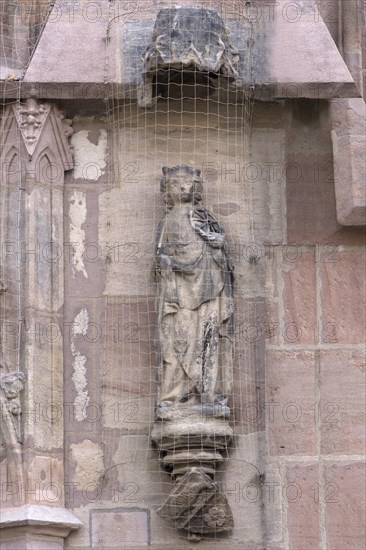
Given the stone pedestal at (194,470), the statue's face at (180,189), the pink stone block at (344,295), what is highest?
the statue's face at (180,189)

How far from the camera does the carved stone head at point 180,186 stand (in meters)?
10.6

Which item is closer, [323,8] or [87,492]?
[87,492]

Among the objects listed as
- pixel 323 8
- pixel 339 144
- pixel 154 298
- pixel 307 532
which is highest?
pixel 323 8

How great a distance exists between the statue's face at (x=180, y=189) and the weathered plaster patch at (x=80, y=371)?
63cm

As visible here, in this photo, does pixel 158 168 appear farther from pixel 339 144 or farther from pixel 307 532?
pixel 307 532

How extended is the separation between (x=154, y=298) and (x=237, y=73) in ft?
3.42

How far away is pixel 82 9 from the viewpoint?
1088cm

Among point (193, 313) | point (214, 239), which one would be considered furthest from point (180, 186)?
point (193, 313)

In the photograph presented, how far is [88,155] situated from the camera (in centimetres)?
1087

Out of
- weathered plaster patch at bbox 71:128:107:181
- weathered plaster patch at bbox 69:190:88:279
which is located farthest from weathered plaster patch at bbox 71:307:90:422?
weathered plaster patch at bbox 71:128:107:181

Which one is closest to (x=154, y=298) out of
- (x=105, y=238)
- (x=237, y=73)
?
(x=105, y=238)

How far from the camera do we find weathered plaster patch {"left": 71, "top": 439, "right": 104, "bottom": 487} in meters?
10.5

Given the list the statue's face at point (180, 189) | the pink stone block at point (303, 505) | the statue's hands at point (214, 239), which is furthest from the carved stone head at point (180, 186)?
the pink stone block at point (303, 505)

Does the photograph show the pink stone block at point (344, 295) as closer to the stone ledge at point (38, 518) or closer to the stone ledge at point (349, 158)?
the stone ledge at point (349, 158)
